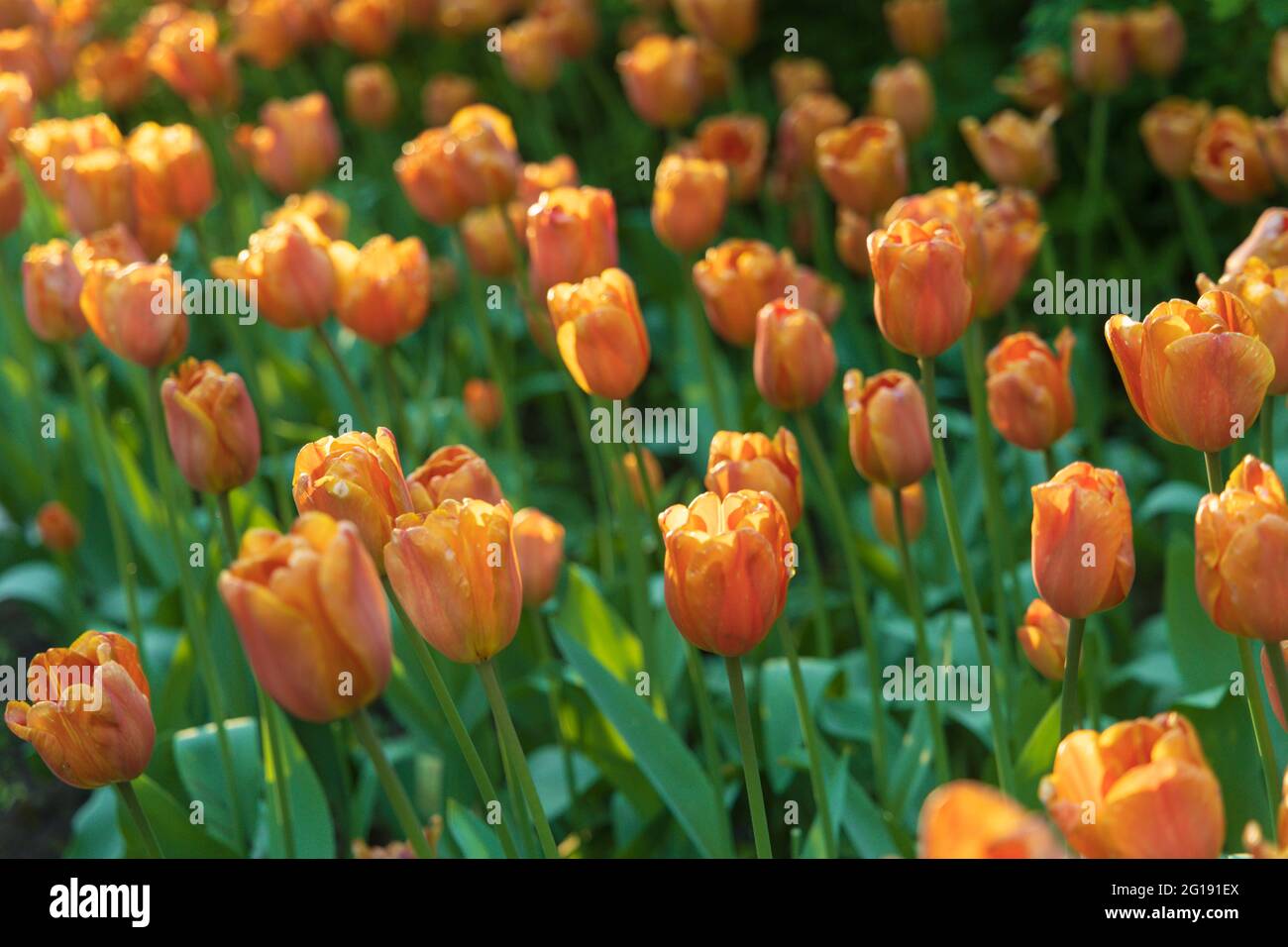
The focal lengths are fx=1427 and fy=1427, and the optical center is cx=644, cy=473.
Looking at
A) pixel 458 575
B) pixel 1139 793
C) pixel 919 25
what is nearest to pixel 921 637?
pixel 458 575

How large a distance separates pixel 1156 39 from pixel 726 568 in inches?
83.4

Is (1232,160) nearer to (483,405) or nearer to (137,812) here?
(483,405)

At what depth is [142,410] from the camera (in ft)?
11.6

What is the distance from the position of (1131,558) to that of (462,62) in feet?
14.3

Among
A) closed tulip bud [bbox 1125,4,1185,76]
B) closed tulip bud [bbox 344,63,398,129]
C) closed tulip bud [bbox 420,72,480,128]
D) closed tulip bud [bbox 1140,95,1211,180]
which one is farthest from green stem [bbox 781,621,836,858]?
closed tulip bud [bbox 420,72,480,128]

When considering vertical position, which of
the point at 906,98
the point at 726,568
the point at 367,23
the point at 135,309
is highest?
the point at 367,23

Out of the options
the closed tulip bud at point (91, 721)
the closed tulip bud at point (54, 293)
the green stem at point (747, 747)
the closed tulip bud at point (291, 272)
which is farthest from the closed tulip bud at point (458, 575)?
the closed tulip bud at point (54, 293)

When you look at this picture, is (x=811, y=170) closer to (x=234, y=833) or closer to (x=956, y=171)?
(x=956, y=171)

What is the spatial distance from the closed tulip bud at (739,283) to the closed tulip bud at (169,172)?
1.14m

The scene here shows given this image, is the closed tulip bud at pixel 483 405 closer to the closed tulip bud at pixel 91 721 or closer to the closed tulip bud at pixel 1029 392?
the closed tulip bud at pixel 1029 392

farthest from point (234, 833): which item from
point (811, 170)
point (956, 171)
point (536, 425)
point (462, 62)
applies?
point (462, 62)

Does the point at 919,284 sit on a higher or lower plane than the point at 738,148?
lower

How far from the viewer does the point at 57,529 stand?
2.88 meters

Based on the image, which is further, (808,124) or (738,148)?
(738,148)
